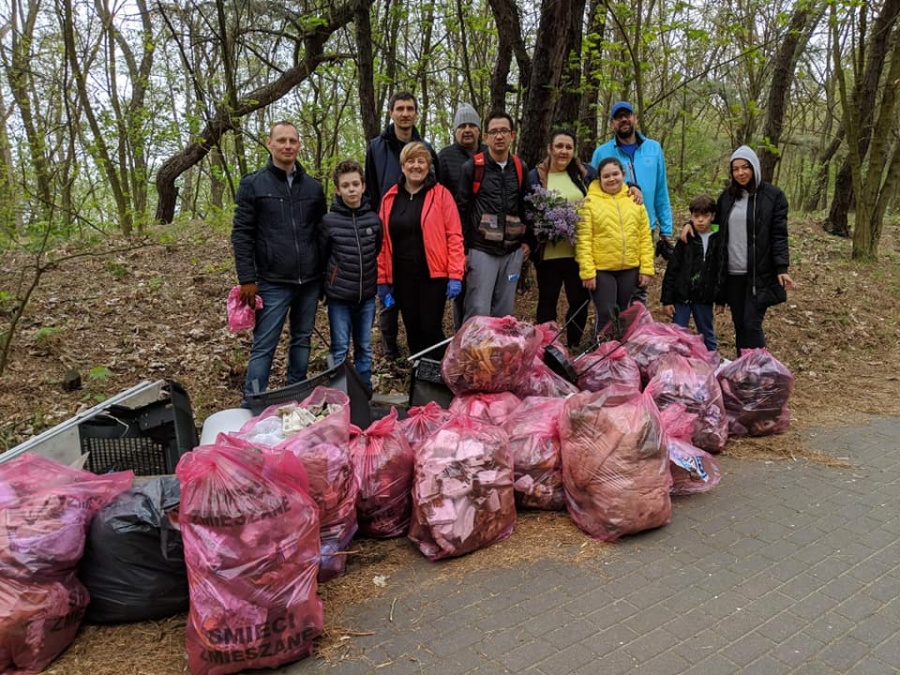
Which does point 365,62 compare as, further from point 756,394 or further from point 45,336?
point 756,394

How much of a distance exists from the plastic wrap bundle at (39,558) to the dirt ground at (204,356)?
14 cm

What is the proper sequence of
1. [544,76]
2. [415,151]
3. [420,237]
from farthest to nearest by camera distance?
[544,76]
[420,237]
[415,151]

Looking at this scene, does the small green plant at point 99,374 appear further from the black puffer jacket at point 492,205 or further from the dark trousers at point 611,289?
the dark trousers at point 611,289

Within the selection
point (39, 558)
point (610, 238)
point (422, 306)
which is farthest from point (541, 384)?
point (39, 558)

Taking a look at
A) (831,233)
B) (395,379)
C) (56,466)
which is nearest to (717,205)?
(395,379)

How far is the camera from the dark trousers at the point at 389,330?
5.69 metres

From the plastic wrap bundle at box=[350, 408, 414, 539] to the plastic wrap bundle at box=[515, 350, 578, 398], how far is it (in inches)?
45.8

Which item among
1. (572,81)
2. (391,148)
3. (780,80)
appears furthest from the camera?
(780,80)

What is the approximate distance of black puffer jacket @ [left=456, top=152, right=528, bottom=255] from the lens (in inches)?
195

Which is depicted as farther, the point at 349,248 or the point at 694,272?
the point at 694,272

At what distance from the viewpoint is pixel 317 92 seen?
905 cm

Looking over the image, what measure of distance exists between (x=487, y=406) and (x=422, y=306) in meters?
1.26

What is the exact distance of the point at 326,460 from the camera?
303cm

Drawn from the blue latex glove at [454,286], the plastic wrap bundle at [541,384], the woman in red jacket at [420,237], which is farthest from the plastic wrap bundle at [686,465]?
the woman in red jacket at [420,237]
